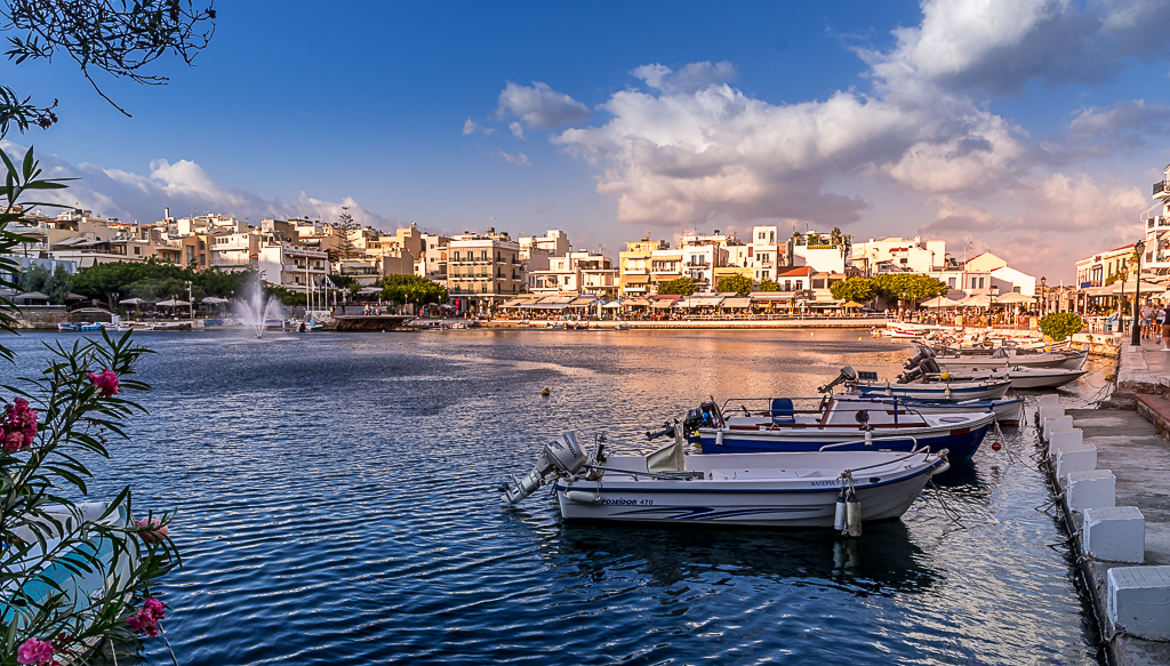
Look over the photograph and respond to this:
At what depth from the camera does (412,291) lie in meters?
114

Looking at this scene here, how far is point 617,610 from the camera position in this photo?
33.4 ft

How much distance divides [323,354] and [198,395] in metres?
26.6

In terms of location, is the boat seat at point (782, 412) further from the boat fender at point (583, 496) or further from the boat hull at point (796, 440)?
the boat fender at point (583, 496)

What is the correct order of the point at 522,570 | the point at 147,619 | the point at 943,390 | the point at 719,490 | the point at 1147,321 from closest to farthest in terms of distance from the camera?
the point at 147,619 → the point at 522,570 → the point at 719,490 → the point at 943,390 → the point at 1147,321

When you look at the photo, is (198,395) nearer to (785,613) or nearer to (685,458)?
(685,458)

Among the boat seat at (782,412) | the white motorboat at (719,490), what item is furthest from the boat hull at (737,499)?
the boat seat at (782,412)

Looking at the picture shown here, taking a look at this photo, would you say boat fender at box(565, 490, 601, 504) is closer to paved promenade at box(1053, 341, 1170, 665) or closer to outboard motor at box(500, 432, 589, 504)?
outboard motor at box(500, 432, 589, 504)

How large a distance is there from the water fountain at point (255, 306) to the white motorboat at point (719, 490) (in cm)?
10243

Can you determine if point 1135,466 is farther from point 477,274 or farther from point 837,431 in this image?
point 477,274

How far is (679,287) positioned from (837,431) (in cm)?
9924

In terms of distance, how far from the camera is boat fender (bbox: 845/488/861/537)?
41.1ft

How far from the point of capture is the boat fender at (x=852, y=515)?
1253 cm

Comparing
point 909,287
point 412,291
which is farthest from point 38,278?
point 909,287

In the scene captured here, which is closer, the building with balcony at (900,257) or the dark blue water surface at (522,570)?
the dark blue water surface at (522,570)
